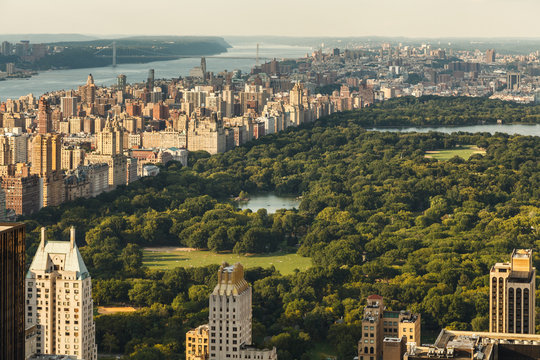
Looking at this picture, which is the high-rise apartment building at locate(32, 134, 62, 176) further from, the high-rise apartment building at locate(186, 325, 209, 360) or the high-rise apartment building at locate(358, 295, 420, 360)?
the high-rise apartment building at locate(358, 295, 420, 360)

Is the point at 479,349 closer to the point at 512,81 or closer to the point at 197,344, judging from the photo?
the point at 197,344

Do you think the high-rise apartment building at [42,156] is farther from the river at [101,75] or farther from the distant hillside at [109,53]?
the distant hillside at [109,53]

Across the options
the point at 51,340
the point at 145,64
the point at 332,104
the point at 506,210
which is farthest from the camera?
the point at 145,64

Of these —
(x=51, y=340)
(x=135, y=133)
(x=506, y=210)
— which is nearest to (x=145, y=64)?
(x=135, y=133)

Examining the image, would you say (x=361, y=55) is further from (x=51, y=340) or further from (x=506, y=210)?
(x=51, y=340)

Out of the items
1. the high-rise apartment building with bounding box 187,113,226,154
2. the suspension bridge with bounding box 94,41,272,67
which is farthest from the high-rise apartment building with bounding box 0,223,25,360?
the suspension bridge with bounding box 94,41,272,67

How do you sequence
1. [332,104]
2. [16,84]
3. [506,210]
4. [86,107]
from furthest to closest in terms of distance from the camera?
[16,84] → [332,104] → [86,107] → [506,210]

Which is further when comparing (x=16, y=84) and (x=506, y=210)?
(x=16, y=84)

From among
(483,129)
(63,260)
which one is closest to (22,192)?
(63,260)
